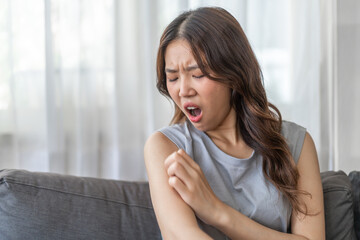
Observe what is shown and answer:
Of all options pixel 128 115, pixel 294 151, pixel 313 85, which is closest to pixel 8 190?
pixel 294 151

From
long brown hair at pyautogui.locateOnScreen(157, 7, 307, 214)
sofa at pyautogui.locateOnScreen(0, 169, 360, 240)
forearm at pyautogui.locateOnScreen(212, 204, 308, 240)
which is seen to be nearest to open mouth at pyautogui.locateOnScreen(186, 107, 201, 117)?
long brown hair at pyautogui.locateOnScreen(157, 7, 307, 214)

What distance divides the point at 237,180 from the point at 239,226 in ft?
0.62

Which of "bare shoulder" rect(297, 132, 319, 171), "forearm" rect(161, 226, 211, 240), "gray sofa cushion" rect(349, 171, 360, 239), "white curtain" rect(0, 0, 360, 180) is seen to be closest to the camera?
"forearm" rect(161, 226, 211, 240)

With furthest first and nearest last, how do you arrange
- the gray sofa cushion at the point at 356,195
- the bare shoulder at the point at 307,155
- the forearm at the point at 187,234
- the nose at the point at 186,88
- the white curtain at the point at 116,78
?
the white curtain at the point at 116,78, the gray sofa cushion at the point at 356,195, the bare shoulder at the point at 307,155, the nose at the point at 186,88, the forearm at the point at 187,234

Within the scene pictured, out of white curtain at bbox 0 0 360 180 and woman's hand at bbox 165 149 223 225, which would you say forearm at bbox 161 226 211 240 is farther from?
white curtain at bbox 0 0 360 180

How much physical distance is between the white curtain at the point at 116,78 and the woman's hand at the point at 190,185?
1.22m

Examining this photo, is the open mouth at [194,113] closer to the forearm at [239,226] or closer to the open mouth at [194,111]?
the open mouth at [194,111]

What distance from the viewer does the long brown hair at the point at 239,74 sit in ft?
4.79

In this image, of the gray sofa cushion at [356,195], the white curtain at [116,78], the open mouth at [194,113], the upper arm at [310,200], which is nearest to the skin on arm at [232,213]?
the upper arm at [310,200]

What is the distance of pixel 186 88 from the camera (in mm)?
1450

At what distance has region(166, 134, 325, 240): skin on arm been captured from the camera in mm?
1371

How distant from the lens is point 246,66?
1.52 metres

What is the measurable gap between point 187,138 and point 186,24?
0.36 meters

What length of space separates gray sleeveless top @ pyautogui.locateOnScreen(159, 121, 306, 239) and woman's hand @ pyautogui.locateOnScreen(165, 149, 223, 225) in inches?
4.2
